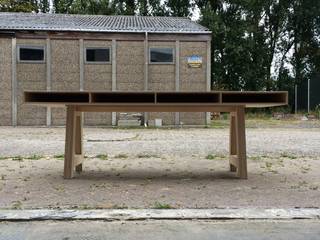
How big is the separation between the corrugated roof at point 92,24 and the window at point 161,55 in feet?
3.04

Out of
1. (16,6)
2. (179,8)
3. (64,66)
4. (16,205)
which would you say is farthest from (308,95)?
(16,205)

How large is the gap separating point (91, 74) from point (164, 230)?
68.6ft

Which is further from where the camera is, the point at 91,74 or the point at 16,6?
the point at 16,6

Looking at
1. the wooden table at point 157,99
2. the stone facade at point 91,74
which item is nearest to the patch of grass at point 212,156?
the wooden table at point 157,99

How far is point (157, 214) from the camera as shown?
16.1 feet

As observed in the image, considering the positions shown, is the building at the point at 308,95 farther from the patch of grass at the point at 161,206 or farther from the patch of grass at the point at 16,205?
the patch of grass at the point at 16,205

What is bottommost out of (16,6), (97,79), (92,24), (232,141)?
(232,141)

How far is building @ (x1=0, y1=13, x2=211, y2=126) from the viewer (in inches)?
963

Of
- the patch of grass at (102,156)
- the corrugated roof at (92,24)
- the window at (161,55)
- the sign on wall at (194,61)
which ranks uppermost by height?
the corrugated roof at (92,24)

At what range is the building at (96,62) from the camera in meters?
24.5

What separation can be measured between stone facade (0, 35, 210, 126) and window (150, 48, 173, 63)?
0.67ft

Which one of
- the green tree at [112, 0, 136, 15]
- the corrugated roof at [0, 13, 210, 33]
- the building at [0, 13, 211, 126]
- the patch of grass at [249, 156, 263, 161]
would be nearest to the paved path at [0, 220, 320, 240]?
the patch of grass at [249, 156, 263, 161]

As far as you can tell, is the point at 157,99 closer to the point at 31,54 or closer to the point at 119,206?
the point at 119,206

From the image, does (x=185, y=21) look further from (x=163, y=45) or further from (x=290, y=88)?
(x=290, y=88)
